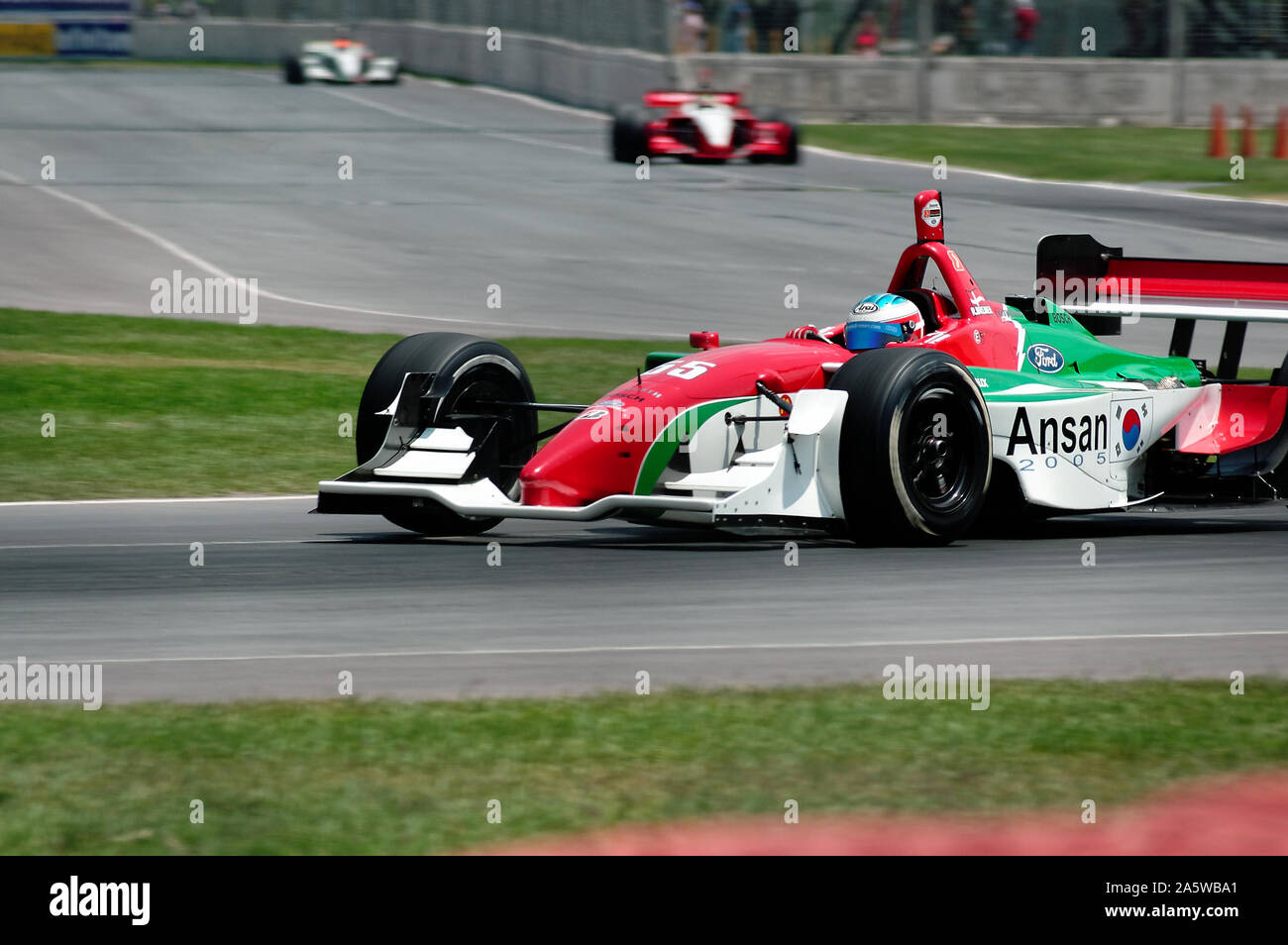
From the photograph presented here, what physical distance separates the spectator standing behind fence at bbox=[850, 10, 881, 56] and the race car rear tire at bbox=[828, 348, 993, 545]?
31.1 meters

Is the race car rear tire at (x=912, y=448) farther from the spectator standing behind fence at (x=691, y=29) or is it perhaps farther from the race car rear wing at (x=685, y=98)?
the spectator standing behind fence at (x=691, y=29)

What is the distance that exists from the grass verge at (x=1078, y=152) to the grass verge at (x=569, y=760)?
2587cm

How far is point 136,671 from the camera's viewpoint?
7.41m

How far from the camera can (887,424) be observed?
938 centimetres

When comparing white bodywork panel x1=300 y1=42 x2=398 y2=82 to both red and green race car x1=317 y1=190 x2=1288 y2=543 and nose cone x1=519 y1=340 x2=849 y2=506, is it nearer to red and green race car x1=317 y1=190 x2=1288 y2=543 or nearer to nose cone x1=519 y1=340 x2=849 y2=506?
red and green race car x1=317 y1=190 x2=1288 y2=543

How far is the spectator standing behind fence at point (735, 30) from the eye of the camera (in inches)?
1575

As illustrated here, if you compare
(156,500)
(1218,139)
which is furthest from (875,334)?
(1218,139)

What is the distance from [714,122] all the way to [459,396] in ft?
74.8

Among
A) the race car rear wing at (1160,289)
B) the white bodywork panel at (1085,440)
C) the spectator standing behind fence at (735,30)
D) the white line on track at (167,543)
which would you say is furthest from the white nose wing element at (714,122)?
the white line on track at (167,543)

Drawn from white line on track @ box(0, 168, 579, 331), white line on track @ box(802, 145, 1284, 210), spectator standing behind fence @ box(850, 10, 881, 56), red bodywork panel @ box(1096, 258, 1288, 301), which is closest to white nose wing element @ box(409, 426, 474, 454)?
red bodywork panel @ box(1096, 258, 1288, 301)

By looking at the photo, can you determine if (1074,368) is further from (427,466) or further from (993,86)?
(993,86)
